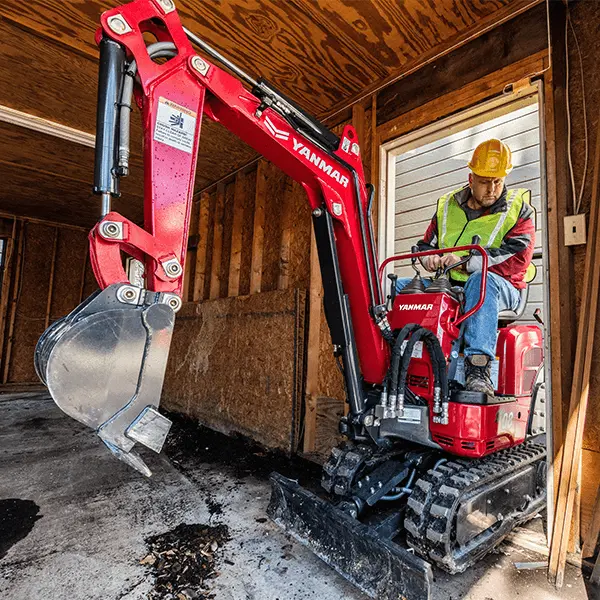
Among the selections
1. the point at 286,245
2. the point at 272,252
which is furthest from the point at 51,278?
the point at 286,245

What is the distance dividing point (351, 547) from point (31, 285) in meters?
8.61

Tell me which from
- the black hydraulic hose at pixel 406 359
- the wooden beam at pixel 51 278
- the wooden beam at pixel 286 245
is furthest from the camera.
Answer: the wooden beam at pixel 51 278

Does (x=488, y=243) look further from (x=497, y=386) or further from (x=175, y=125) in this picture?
(x=175, y=125)

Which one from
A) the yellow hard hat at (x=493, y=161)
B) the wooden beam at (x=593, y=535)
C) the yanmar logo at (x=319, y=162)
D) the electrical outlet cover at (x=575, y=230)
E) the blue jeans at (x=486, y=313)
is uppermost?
the yellow hard hat at (x=493, y=161)

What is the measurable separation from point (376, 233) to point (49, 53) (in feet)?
10.1

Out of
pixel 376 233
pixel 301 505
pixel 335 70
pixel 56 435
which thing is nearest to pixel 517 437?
pixel 301 505

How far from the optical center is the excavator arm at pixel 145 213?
4.08 ft

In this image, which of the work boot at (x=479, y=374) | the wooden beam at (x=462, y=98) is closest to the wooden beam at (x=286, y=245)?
the wooden beam at (x=462, y=98)

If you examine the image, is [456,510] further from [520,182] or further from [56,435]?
[56,435]

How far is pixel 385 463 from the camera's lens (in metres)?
2.19

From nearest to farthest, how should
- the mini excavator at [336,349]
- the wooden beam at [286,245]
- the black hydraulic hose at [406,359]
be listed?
the mini excavator at [336,349]
the black hydraulic hose at [406,359]
the wooden beam at [286,245]

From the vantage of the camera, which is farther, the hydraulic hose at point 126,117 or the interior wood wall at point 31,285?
the interior wood wall at point 31,285

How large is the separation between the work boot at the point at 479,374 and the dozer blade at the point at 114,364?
1.55 metres

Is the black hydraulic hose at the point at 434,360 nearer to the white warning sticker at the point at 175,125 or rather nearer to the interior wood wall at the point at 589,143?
the interior wood wall at the point at 589,143
